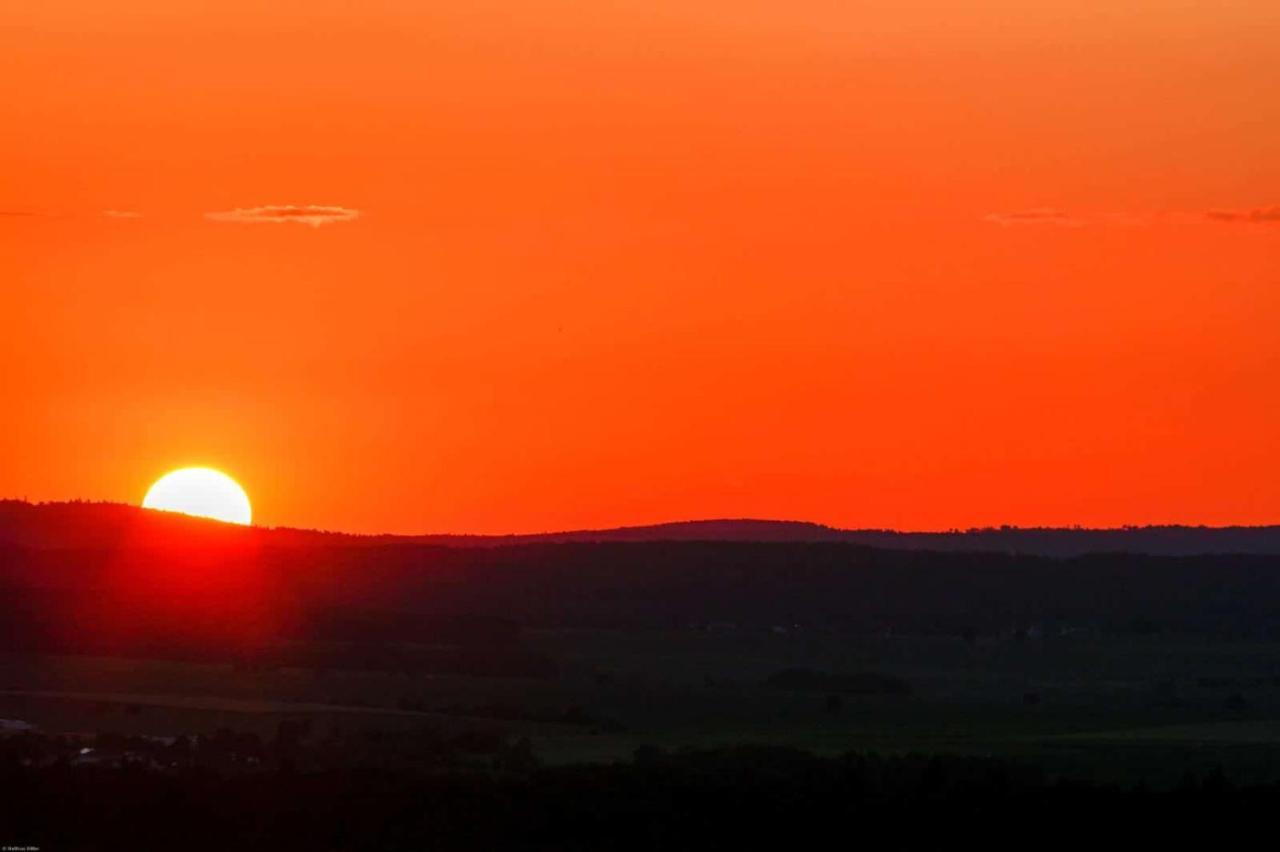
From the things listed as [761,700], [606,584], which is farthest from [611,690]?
[606,584]

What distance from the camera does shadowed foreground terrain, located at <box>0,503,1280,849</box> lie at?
50.8 metres

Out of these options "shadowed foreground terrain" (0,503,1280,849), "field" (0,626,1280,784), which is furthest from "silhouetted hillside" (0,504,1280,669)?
"field" (0,626,1280,784)

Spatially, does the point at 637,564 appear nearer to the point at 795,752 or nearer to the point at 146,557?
the point at 146,557

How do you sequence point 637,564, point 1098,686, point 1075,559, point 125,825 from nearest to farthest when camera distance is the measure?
point 125,825
point 1098,686
point 637,564
point 1075,559

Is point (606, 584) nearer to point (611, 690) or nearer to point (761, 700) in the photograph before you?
point (611, 690)

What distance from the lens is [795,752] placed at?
228ft

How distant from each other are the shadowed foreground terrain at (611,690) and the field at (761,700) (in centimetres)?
32

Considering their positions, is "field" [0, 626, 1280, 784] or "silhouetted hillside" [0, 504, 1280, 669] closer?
"field" [0, 626, 1280, 784]

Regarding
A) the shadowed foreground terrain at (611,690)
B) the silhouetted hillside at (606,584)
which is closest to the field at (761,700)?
the shadowed foreground terrain at (611,690)

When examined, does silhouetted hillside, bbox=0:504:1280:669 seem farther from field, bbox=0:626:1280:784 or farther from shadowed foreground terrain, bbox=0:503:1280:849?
field, bbox=0:626:1280:784

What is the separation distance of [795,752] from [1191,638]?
75.2 meters

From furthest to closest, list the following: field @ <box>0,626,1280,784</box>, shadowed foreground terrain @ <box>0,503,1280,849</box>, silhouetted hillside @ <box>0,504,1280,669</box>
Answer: silhouetted hillside @ <box>0,504,1280,669</box>, field @ <box>0,626,1280,784</box>, shadowed foreground terrain @ <box>0,503,1280,849</box>

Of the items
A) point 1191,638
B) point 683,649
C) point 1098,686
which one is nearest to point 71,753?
point 1098,686

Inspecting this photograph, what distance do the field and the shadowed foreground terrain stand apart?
0.32 m
